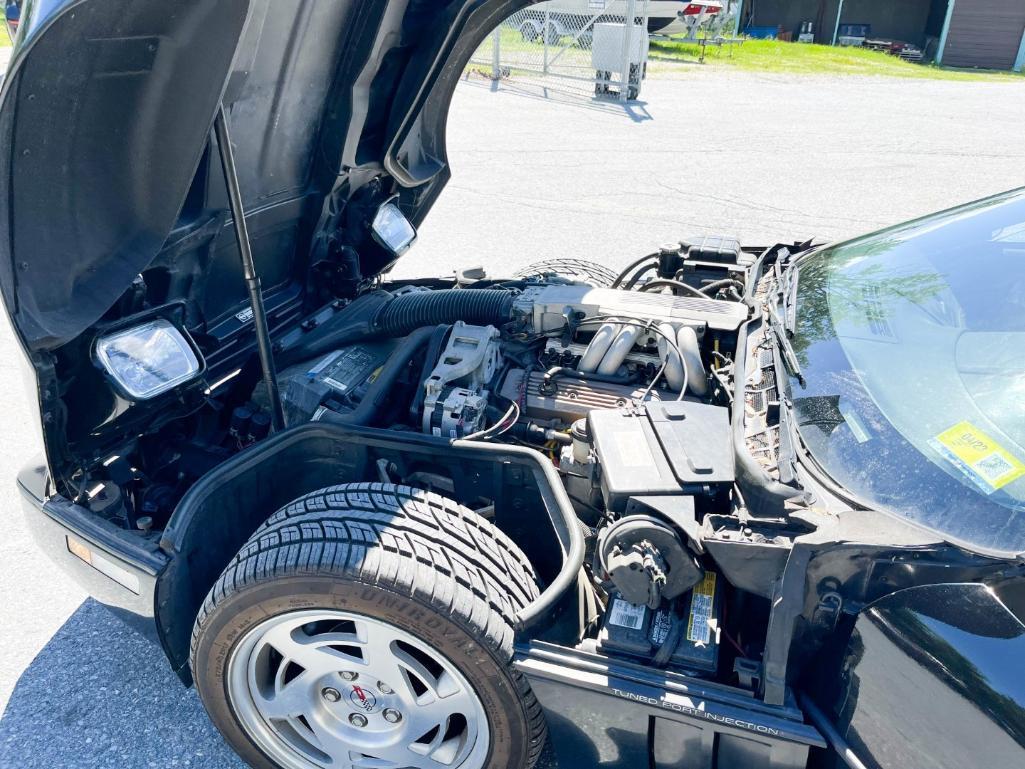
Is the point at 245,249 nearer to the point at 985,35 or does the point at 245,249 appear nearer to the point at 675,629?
the point at 675,629

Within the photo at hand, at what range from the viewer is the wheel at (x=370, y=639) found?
1903 mm

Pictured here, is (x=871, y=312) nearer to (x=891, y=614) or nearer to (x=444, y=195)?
(x=891, y=614)

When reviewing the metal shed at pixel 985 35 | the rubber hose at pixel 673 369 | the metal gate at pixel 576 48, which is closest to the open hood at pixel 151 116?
the rubber hose at pixel 673 369

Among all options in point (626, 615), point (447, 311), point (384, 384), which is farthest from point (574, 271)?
point (626, 615)

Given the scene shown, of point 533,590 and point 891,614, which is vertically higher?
point 891,614

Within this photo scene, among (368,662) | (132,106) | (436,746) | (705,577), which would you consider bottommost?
(436,746)

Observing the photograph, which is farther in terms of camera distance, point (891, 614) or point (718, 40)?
point (718, 40)

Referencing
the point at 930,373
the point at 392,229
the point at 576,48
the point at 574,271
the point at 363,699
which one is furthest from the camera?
the point at 576,48

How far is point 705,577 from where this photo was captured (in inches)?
77.8

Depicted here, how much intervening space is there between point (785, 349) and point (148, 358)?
187cm

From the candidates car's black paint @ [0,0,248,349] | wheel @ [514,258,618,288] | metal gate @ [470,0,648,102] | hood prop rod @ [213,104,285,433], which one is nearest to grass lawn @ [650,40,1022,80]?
metal gate @ [470,0,648,102]

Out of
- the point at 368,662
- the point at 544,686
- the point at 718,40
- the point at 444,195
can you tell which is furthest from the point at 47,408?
the point at 718,40

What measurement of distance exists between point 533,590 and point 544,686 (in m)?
0.29

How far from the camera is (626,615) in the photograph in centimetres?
190
